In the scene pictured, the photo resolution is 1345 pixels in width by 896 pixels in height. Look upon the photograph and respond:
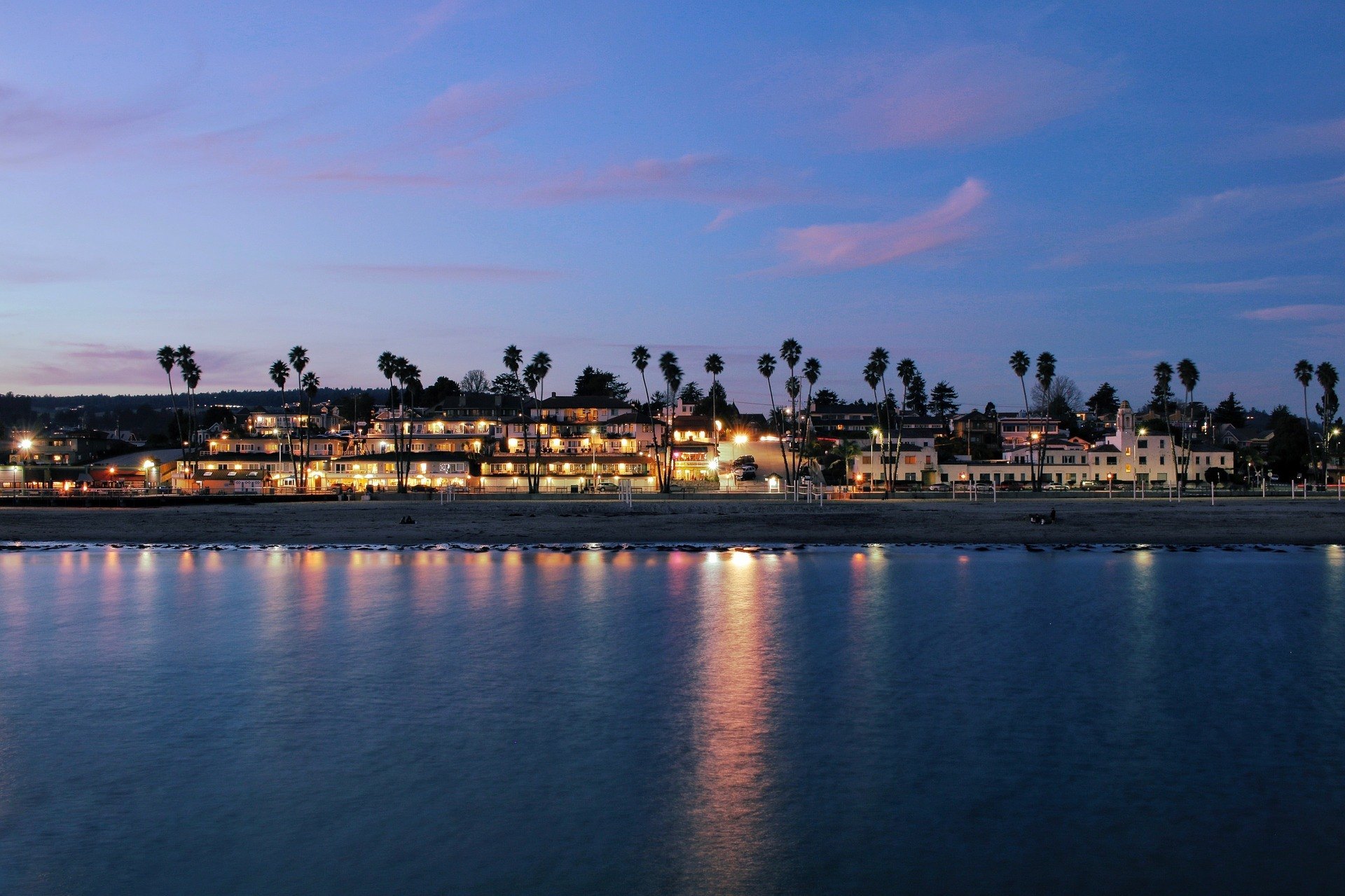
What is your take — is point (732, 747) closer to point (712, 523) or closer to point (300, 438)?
point (712, 523)

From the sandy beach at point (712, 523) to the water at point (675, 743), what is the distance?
19.7 meters

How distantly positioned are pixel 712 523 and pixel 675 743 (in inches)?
1661

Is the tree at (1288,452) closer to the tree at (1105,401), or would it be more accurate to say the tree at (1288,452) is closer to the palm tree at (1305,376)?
the palm tree at (1305,376)

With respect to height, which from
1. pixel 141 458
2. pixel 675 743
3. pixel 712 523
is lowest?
pixel 675 743

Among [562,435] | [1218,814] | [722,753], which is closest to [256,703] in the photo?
[722,753]

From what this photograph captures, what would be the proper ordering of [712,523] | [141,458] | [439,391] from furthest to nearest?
[439,391] → [141,458] → [712,523]

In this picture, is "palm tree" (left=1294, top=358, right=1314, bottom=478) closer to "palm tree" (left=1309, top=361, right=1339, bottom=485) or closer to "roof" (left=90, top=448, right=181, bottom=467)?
"palm tree" (left=1309, top=361, right=1339, bottom=485)

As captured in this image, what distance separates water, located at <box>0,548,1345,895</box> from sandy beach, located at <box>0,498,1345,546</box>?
19691mm

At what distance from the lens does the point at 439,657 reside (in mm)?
24172

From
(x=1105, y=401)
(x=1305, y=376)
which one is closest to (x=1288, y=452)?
(x=1305, y=376)

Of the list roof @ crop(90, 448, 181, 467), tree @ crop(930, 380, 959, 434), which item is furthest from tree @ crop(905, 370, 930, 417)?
roof @ crop(90, 448, 181, 467)

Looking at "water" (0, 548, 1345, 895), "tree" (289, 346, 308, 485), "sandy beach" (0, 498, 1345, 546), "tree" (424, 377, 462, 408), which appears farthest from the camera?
"tree" (424, 377, 462, 408)

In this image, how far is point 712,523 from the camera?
59.1m

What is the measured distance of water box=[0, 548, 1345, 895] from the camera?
1181 cm
